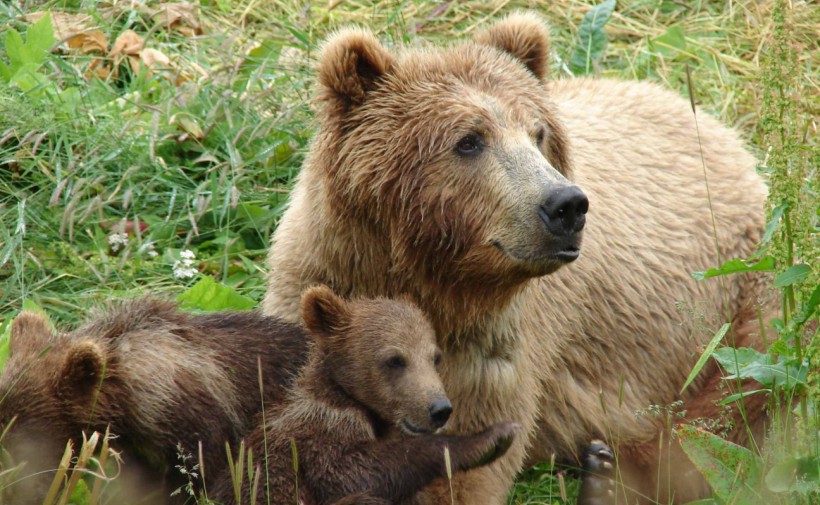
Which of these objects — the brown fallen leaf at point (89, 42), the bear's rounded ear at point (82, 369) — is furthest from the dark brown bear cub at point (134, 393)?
the brown fallen leaf at point (89, 42)

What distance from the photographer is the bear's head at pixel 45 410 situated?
3979mm

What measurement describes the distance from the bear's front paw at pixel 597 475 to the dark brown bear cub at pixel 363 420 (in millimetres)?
907

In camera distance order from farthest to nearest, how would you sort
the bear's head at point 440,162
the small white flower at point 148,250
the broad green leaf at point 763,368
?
the small white flower at point 148,250 → the bear's head at point 440,162 → the broad green leaf at point 763,368

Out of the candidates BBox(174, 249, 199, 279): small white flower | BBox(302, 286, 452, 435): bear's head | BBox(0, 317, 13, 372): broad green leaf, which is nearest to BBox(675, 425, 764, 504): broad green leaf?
BBox(302, 286, 452, 435): bear's head

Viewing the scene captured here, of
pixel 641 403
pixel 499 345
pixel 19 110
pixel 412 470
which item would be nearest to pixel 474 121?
pixel 499 345

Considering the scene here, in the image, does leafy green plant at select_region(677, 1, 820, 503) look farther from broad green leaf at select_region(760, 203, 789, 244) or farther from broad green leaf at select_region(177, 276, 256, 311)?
broad green leaf at select_region(177, 276, 256, 311)

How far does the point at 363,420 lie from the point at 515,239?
861 millimetres

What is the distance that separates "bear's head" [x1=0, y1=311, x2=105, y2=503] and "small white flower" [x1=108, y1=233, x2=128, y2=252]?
79.1 inches

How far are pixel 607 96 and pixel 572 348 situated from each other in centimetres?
153

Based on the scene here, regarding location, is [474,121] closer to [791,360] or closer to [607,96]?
[791,360]

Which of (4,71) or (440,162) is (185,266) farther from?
(440,162)

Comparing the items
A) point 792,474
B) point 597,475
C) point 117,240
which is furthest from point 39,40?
point 792,474

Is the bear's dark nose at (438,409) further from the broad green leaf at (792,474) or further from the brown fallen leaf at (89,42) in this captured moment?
the brown fallen leaf at (89,42)

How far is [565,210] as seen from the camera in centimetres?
408
